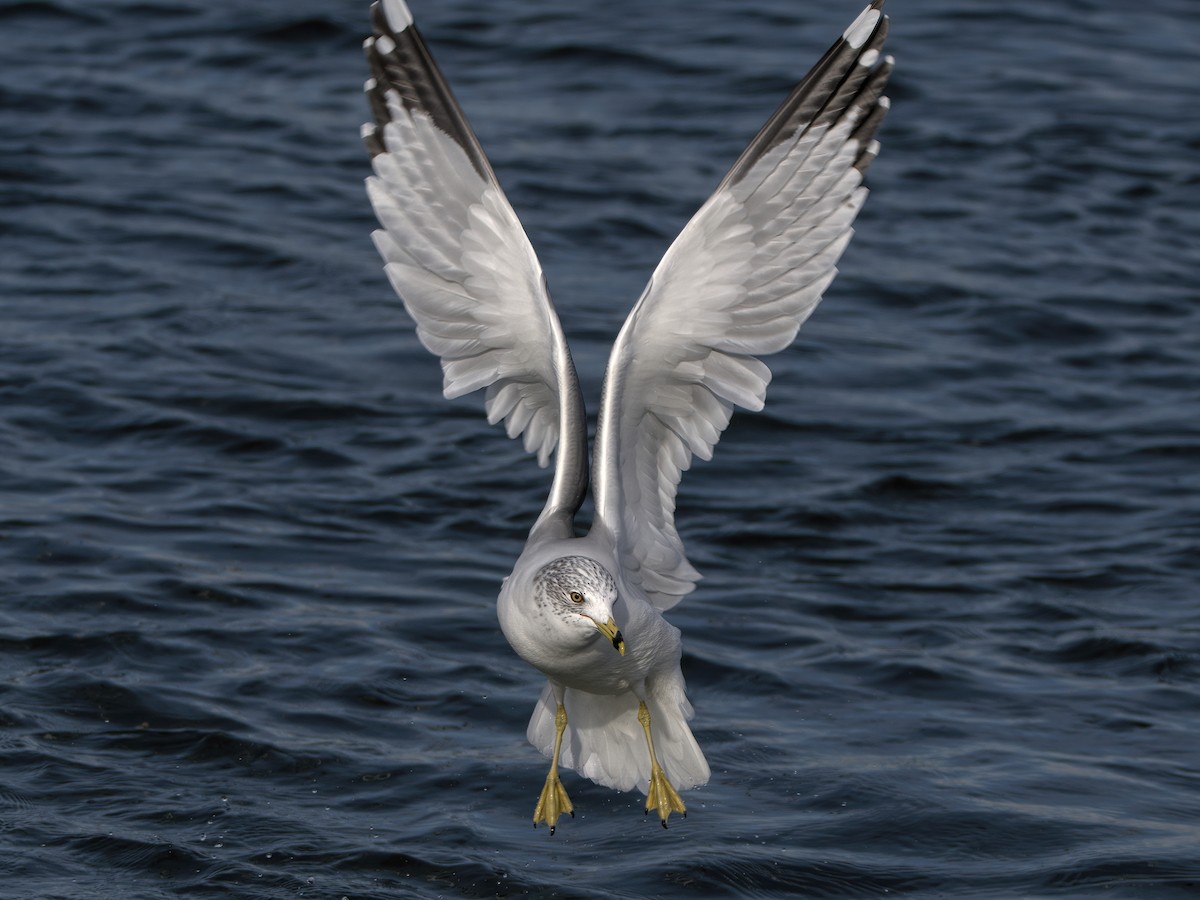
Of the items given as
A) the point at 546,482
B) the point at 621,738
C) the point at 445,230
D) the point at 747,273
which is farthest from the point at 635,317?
the point at 546,482

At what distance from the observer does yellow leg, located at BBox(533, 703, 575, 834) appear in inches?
289

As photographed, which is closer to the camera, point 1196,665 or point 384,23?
point 384,23

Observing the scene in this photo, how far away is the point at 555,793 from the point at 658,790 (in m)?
0.38

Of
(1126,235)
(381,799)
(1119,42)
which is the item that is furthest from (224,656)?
(1119,42)

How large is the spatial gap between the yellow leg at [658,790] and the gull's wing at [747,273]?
442mm

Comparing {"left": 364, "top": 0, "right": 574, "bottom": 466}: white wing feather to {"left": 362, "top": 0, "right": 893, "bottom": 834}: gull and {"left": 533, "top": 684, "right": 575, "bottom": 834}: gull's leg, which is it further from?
{"left": 533, "top": 684, "right": 575, "bottom": 834}: gull's leg

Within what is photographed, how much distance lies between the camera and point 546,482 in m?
11.0

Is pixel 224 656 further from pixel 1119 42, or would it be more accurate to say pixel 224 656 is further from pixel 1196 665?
pixel 1119 42

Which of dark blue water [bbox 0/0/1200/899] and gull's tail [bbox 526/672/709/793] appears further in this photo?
dark blue water [bbox 0/0/1200/899]

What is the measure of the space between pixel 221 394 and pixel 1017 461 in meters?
4.46

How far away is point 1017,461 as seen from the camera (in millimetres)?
11508

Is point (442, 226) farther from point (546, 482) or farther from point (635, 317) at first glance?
point (546, 482)

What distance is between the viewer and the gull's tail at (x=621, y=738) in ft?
24.5

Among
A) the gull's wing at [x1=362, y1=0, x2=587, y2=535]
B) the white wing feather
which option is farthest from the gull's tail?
the white wing feather
